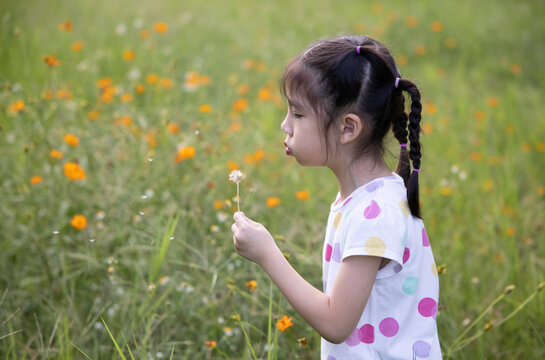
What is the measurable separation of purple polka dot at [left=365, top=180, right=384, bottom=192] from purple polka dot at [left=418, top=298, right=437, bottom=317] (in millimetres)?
271

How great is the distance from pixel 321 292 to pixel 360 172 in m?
0.28

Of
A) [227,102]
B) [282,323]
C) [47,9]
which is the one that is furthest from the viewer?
[47,9]

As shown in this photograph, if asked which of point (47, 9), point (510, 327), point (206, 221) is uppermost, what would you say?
point (47, 9)

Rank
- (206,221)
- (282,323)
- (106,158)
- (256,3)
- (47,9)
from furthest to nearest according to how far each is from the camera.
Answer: (256,3)
(47,9)
(106,158)
(206,221)
(282,323)

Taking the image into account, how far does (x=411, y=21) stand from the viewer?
14.8ft

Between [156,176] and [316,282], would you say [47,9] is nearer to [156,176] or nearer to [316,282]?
[156,176]

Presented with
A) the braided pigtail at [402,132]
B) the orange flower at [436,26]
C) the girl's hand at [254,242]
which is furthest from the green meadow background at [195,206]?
the orange flower at [436,26]

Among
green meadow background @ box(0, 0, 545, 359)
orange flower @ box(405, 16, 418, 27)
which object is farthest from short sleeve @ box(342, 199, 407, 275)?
orange flower @ box(405, 16, 418, 27)

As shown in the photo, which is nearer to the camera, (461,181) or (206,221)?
(206,221)

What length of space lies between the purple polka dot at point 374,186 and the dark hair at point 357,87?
0.19 feet

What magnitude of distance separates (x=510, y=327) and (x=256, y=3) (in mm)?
4545

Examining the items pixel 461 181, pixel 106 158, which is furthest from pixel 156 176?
pixel 461 181

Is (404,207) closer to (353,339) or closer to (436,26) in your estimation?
(353,339)

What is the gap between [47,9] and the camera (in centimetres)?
459
